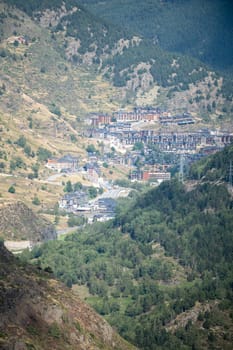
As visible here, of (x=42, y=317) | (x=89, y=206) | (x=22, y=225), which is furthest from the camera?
(x=89, y=206)

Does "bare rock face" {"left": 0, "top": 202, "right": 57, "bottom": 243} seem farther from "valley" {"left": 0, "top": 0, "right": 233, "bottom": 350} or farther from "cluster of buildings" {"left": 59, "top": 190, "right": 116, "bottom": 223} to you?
"cluster of buildings" {"left": 59, "top": 190, "right": 116, "bottom": 223}

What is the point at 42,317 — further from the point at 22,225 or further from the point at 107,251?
→ the point at 22,225

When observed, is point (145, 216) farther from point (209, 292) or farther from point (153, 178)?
point (153, 178)

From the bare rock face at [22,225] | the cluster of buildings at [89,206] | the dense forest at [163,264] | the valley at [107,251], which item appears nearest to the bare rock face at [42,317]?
the valley at [107,251]

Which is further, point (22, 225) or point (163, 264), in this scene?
point (22, 225)

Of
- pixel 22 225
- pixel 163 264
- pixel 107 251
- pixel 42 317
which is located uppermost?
pixel 22 225

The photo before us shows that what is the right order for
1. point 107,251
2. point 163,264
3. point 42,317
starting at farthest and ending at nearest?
1. point 107,251
2. point 163,264
3. point 42,317

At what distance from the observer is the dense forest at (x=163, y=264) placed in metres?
105

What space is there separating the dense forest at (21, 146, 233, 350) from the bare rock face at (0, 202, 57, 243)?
10.8ft

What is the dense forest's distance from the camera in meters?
105

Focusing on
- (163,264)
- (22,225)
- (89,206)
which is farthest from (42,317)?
(89,206)

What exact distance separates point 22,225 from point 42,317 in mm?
62326

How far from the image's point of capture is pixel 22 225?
14625 cm

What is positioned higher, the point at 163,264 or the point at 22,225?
the point at 22,225
